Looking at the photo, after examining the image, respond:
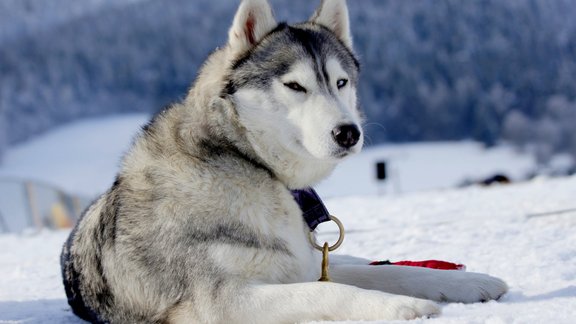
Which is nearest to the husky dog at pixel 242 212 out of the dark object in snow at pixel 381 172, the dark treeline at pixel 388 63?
the dark object in snow at pixel 381 172

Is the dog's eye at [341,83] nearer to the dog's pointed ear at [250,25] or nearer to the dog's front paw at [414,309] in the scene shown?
the dog's pointed ear at [250,25]

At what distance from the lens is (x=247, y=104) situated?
12.0ft

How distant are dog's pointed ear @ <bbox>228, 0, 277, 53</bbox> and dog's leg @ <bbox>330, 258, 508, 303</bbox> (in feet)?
4.39

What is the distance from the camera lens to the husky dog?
3176 millimetres

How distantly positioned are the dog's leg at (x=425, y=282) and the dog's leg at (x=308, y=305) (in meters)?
0.48

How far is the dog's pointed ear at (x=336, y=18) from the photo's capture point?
14.1 ft

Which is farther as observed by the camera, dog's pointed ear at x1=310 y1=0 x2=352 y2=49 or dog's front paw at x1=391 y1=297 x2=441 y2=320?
dog's pointed ear at x1=310 y1=0 x2=352 y2=49

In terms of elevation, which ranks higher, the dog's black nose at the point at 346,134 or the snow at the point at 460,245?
the dog's black nose at the point at 346,134

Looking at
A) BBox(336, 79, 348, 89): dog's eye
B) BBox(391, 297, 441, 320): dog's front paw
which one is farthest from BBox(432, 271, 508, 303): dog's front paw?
BBox(336, 79, 348, 89): dog's eye

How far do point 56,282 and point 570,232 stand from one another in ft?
13.1

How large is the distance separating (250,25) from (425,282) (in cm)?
166

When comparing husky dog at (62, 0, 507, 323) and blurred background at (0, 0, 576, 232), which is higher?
husky dog at (62, 0, 507, 323)

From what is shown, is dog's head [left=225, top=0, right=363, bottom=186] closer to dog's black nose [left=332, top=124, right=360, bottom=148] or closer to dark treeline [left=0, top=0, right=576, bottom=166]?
dog's black nose [left=332, top=124, right=360, bottom=148]

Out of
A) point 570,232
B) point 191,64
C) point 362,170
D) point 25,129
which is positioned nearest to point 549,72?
point 362,170
